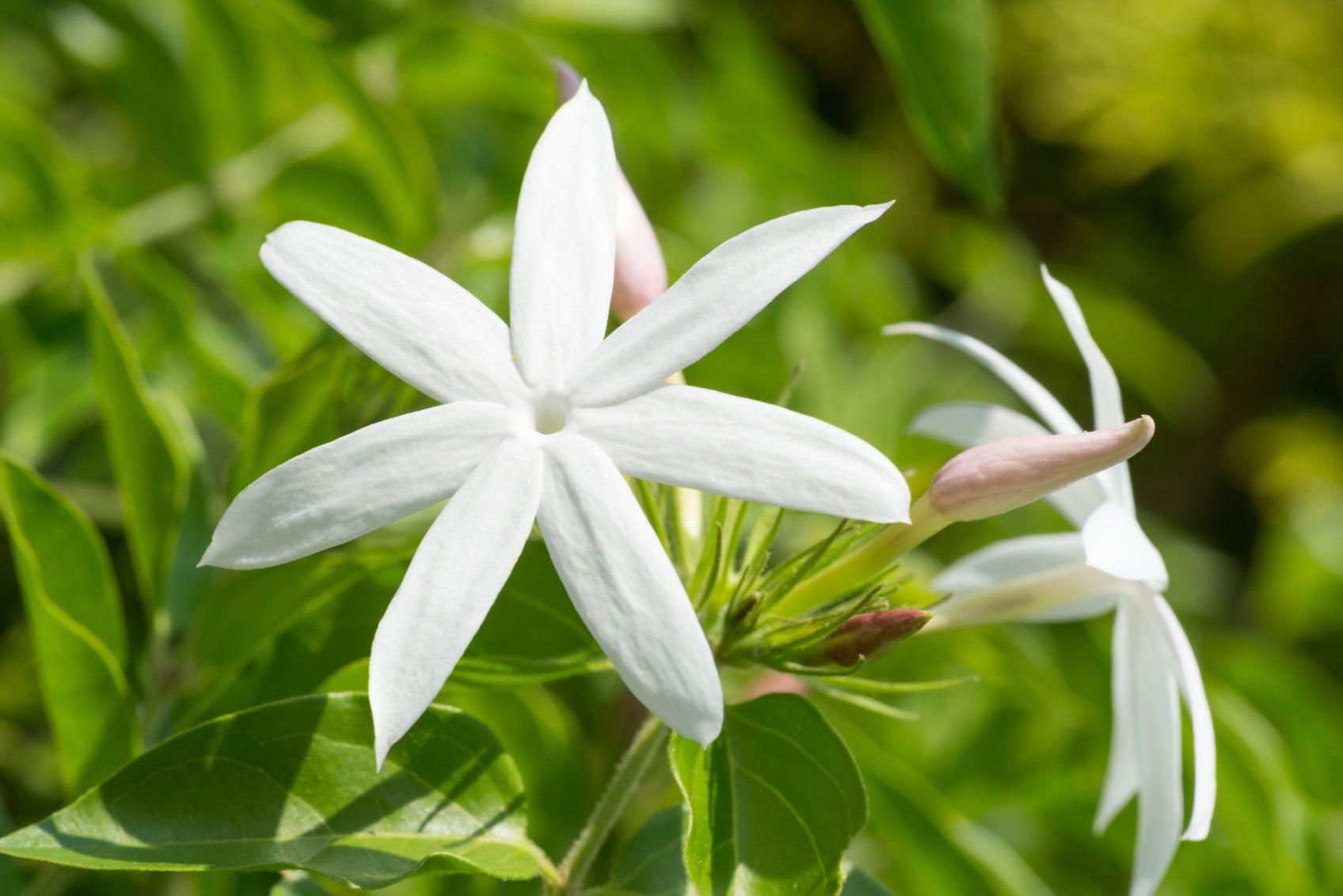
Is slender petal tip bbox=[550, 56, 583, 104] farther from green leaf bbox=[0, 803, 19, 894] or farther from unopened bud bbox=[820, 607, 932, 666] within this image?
green leaf bbox=[0, 803, 19, 894]

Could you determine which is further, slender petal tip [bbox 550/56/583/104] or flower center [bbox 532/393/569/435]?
slender petal tip [bbox 550/56/583/104]

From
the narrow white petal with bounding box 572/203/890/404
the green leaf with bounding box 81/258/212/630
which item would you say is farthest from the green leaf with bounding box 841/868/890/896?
the green leaf with bounding box 81/258/212/630

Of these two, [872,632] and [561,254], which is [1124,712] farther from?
[561,254]

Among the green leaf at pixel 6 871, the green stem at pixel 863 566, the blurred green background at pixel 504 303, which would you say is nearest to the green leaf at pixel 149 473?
the blurred green background at pixel 504 303

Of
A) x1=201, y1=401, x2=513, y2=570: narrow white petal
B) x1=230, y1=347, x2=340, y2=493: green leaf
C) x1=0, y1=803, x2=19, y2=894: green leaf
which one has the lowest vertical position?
x1=0, y1=803, x2=19, y2=894: green leaf

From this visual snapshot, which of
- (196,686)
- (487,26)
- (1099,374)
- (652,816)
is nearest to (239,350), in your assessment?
(487,26)

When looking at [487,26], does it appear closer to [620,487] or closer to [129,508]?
[129,508]
